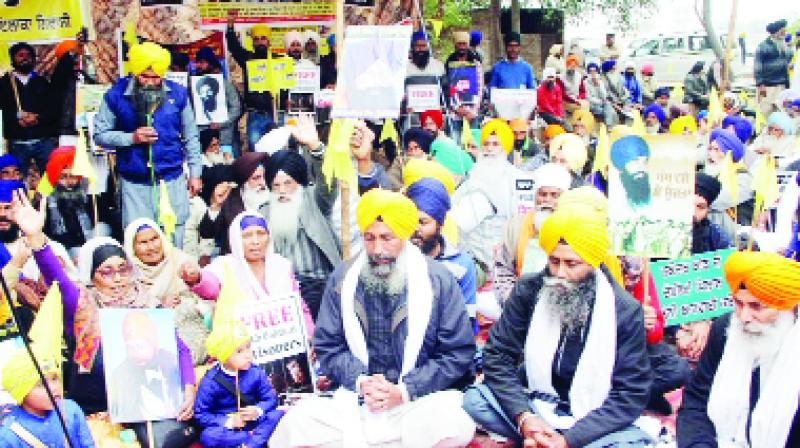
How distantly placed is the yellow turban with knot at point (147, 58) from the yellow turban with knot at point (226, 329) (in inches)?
95.1

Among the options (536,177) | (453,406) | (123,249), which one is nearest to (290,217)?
(123,249)

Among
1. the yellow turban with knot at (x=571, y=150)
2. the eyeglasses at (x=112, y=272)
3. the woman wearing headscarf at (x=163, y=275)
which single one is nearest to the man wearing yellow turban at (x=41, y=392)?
the eyeglasses at (x=112, y=272)

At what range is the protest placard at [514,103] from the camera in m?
8.99

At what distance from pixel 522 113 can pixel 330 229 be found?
366 centimetres

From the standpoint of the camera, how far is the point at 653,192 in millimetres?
4602

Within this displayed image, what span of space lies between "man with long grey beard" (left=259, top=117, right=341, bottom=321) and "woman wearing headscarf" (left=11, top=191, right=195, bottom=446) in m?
1.16

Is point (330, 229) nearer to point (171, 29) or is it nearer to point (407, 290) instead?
point (407, 290)

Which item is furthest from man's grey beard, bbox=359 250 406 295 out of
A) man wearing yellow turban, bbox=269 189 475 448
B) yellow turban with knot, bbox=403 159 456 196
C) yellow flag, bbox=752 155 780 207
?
yellow flag, bbox=752 155 780 207

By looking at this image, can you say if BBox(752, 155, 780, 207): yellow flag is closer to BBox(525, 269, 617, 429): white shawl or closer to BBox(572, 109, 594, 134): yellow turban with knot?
BBox(525, 269, 617, 429): white shawl

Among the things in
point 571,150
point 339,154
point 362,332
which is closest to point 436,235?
point 339,154

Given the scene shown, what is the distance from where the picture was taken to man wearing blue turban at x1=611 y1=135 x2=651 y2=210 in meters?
4.59

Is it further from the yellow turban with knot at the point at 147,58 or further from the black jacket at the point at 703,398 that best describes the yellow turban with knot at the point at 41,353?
the yellow turban with knot at the point at 147,58

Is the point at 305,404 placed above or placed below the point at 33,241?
below

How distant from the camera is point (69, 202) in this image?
6695 mm
